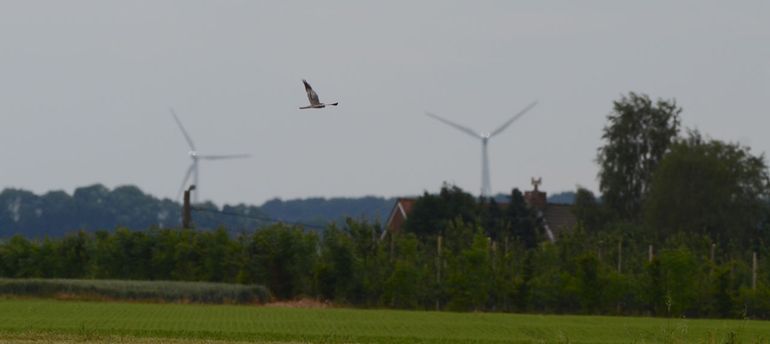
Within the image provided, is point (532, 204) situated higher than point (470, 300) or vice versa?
point (532, 204)

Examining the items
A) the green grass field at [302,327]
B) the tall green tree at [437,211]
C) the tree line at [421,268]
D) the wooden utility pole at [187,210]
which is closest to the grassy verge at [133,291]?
the tree line at [421,268]

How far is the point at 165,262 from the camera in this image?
69062mm

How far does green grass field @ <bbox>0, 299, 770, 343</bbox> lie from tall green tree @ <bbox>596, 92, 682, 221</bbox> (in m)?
52.5

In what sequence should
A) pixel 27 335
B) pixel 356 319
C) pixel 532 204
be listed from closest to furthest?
1. pixel 27 335
2. pixel 356 319
3. pixel 532 204

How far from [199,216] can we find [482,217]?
85.2 meters

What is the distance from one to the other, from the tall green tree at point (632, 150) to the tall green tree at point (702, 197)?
607 cm

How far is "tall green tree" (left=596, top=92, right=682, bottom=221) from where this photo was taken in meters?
101

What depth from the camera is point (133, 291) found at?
58.3m

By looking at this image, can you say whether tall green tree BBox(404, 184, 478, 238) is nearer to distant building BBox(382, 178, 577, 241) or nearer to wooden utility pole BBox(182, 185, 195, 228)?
distant building BBox(382, 178, 577, 241)

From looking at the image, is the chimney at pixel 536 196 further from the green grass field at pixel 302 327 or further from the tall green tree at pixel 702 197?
the green grass field at pixel 302 327

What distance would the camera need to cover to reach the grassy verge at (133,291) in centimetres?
5819

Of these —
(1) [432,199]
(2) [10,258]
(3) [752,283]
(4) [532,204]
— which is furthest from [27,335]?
(4) [532,204]

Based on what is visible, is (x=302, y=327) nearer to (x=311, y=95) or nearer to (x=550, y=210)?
(x=311, y=95)

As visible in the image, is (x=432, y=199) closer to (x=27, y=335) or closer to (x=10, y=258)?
(x=10, y=258)
